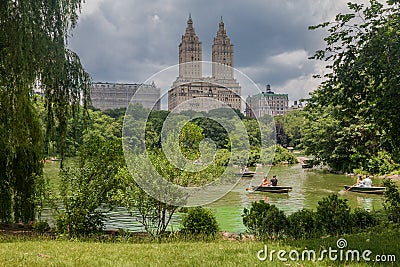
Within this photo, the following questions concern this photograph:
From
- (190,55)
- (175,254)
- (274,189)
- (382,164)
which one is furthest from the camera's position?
(190,55)

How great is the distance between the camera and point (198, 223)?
27.6 feet

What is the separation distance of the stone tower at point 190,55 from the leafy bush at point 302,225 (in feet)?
10.3

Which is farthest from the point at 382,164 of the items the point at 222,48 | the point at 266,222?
the point at 222,48

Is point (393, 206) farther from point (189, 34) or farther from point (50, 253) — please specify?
point (189, 34)

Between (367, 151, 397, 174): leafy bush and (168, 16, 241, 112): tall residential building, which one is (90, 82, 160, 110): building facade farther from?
(168, 16, 241, 112): tall residential building

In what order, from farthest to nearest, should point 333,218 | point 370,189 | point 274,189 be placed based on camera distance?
point 274,189 < point 370,189 < point 333,218

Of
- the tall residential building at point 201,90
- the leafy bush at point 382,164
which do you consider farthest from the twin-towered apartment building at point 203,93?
the leafy bush at point 382,164

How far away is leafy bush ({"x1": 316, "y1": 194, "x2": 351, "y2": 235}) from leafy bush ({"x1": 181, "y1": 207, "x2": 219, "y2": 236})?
7.16ft

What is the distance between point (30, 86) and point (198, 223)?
4.19m

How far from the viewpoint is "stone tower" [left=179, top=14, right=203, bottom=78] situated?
284 inches

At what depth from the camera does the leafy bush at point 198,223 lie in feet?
27.5

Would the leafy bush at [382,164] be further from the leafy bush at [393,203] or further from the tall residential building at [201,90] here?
the tall residential building at [201,90]

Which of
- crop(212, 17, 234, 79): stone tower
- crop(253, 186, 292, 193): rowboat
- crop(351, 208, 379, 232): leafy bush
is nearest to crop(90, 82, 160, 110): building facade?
crop(212, 17, 234, 79): stone tower

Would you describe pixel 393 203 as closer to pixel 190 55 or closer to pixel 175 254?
pixel 175 254
